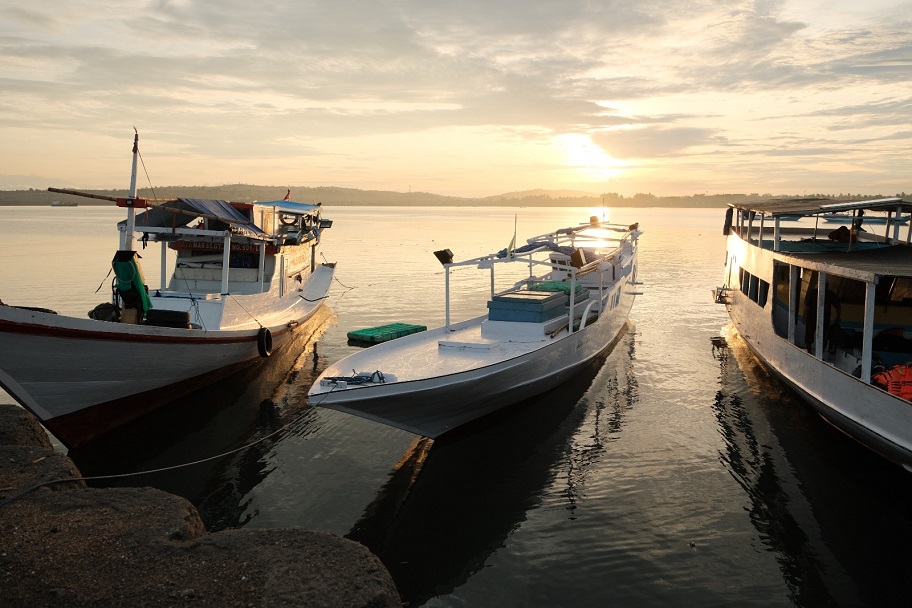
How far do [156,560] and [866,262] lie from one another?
13490 mm

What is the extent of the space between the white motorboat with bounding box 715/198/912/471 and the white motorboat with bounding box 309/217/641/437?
4.54m

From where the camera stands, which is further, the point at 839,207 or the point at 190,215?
the point at 190,215

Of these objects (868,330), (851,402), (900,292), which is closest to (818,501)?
(851,402)

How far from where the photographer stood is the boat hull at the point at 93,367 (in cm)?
1209

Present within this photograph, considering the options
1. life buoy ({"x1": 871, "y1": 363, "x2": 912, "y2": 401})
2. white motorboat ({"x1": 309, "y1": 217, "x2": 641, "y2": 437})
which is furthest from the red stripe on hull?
life buoy ({"x1": 871, "y1": 363, "x2": 912, "y2": 401})

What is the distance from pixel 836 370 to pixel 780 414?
4.49 meters

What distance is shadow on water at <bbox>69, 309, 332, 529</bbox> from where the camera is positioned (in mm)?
11898

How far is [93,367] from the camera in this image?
1325cm

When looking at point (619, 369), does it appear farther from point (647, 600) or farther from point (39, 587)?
point (39, 587)

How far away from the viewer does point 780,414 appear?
52.4 feet

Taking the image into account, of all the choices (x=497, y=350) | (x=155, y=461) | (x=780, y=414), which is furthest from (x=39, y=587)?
(x=780, y=414)

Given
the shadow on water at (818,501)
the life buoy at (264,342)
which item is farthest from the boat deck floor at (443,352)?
the life buoy at (264,342)

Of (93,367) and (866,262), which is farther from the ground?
(866,262)

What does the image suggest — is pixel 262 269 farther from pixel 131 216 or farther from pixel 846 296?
pixel 846 296
